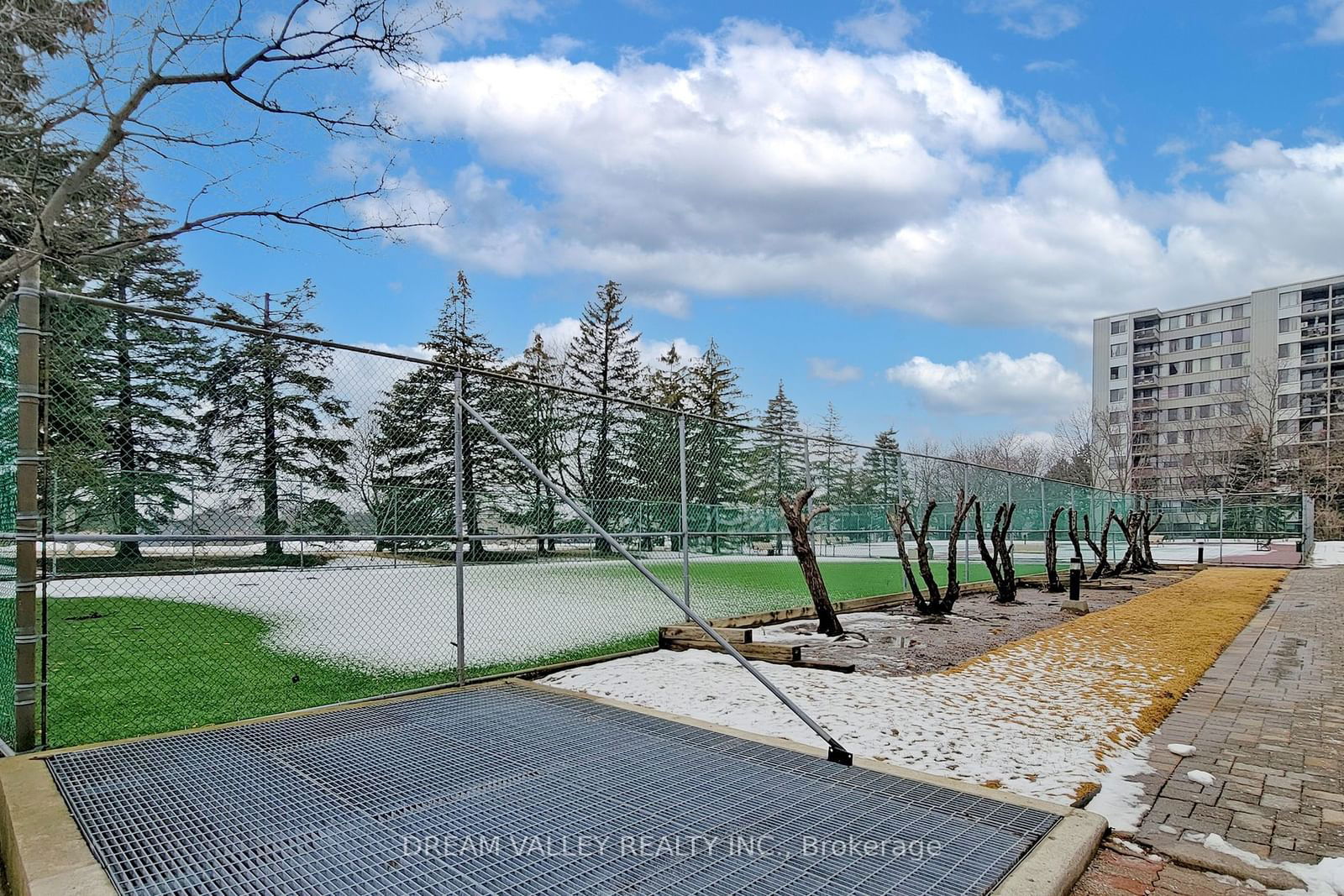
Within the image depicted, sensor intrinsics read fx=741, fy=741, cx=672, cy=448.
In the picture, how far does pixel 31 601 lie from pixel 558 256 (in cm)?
2062

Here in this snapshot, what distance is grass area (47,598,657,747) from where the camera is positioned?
192 inches

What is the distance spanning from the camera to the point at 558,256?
75.8 ft

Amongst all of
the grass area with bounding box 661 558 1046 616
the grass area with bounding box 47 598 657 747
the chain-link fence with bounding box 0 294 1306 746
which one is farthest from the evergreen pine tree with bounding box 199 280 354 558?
the grass area with bounding box 661 558 1046 616

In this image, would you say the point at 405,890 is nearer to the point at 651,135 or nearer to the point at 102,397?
the point at 102,397

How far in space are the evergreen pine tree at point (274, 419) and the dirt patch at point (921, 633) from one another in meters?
4.29

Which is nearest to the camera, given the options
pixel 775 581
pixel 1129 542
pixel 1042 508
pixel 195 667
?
pixel 195 667

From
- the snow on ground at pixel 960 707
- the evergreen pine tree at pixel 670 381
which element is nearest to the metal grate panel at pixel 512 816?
the snow on ground at pixel 960 707

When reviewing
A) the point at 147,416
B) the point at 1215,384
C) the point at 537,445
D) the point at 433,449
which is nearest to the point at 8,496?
the point at 147,416

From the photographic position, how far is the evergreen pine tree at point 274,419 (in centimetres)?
463

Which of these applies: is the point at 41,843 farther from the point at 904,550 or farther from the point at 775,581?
the point at 775,581

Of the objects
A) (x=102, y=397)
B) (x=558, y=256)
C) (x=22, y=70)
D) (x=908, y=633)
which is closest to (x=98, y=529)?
(x=102, y=397)

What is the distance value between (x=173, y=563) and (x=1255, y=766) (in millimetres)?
7601

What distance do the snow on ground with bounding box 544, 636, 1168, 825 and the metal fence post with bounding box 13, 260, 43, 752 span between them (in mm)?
3056

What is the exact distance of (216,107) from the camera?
6.17 meters
